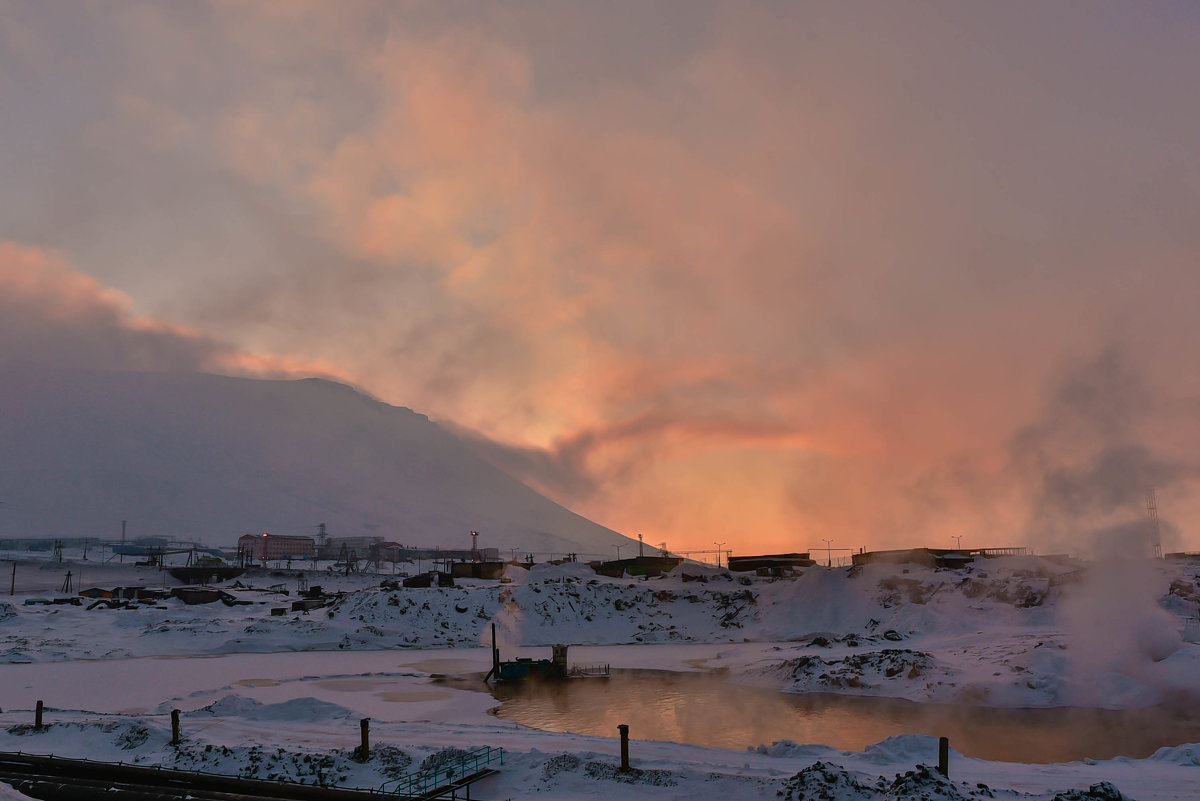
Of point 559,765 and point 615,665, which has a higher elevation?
point 559,765

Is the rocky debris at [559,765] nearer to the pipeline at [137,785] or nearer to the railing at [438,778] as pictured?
the railing at [438,778]

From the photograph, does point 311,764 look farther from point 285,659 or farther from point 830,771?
point 285,659

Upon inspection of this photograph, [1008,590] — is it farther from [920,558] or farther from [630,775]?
[630,775]

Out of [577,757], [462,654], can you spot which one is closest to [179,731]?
[577,757]

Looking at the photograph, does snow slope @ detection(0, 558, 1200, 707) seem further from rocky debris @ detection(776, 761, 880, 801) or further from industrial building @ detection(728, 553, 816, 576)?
rocky debris @ detection(776, 761, 880, 801)

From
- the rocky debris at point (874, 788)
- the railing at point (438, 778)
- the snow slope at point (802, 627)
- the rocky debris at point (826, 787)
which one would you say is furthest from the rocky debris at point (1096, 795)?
the snow slope at point (802, 627)

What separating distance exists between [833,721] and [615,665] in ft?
87.2

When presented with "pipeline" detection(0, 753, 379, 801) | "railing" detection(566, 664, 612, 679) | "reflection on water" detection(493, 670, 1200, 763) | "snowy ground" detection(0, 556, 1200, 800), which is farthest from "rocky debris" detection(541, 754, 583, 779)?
"railing" detection(566, 664, 612, 679)

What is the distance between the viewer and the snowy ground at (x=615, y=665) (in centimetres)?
2809

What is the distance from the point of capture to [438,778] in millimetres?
27266

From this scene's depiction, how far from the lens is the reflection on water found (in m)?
37.3

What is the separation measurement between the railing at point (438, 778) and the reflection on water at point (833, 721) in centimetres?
Answer: 1079

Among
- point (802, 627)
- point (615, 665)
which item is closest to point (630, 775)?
point (615, 665)

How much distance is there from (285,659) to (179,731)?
3893cm
